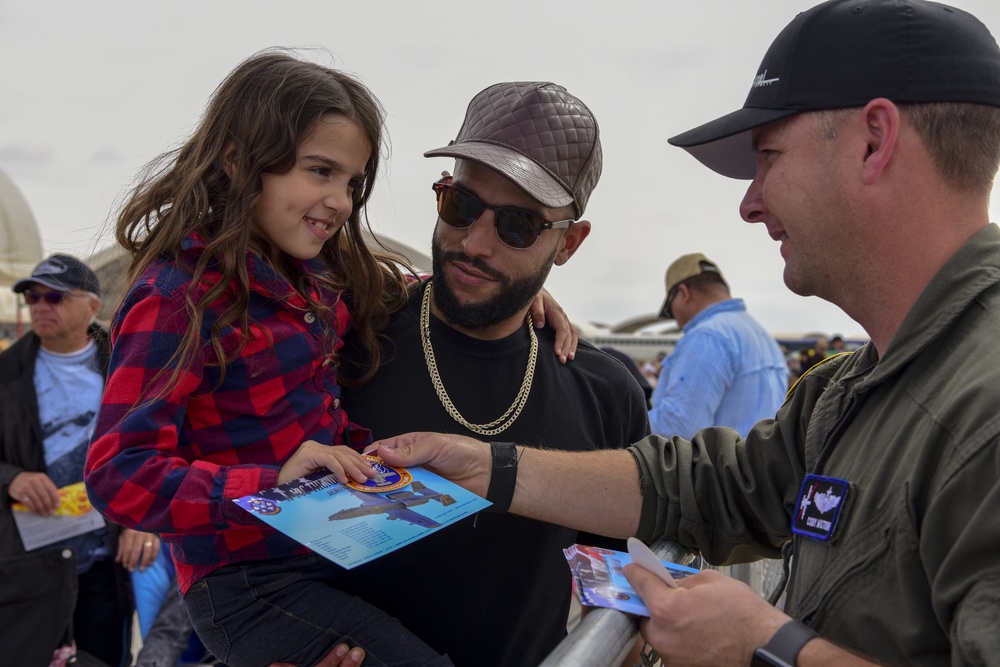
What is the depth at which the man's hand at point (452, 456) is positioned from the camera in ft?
7.07

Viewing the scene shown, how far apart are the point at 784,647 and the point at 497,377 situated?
1373mm

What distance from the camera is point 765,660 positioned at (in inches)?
56.5

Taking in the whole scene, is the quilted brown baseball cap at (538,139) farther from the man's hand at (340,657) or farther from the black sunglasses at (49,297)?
the black sunglasses at (49,297)

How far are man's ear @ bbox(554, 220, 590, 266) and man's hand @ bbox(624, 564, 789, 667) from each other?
1.54 meters

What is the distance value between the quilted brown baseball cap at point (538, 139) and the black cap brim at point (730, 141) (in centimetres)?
47

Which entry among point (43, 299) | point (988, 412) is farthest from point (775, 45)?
point (43, 299)

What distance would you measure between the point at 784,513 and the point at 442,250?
1288 mm

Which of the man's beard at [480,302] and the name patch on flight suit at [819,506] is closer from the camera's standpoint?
the name patch on flight suit at [819,506]

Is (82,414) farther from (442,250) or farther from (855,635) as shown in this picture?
(855,635)

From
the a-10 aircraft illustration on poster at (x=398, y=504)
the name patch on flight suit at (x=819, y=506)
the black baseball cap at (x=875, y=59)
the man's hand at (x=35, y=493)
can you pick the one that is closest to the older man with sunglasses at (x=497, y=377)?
the a-10 aircraft illustration on poster at (x=398, y=504)

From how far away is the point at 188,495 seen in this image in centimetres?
189

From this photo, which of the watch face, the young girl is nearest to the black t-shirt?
the young girl

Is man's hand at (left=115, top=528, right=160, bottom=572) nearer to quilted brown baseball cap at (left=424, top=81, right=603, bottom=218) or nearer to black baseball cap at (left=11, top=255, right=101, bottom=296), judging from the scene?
black baseball cap at (left=11, top=255, right=101, bottom=296)

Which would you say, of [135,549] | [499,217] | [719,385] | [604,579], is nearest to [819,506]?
[604,579]
